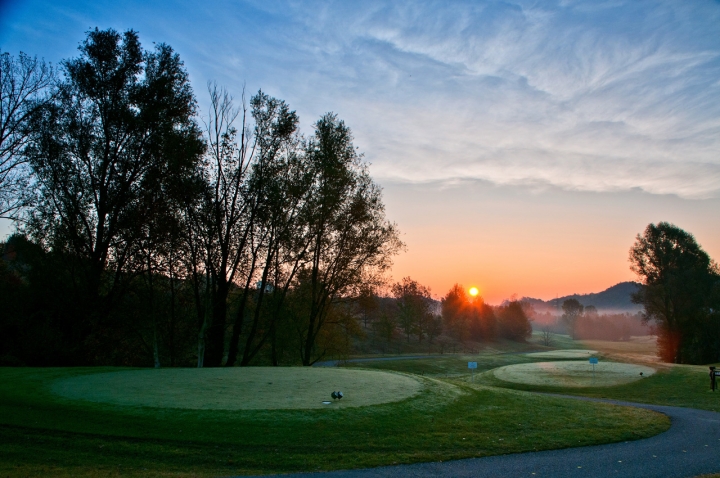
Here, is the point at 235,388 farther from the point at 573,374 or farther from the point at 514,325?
the point at 514,325

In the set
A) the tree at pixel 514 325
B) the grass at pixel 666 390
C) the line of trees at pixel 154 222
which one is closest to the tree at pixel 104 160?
the line of trees at pixel 154 222

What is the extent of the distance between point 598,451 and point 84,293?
96.1ft

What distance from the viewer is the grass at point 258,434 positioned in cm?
1009

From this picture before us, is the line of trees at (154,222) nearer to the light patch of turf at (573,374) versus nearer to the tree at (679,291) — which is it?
the light patch of turf at (573,374)

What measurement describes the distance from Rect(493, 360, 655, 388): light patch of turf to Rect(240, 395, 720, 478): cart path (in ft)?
66.0

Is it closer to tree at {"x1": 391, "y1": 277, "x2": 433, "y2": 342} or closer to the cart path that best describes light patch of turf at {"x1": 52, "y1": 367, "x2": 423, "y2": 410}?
the cart path

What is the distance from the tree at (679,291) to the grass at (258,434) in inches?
2087

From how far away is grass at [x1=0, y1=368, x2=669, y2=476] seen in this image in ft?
33.1

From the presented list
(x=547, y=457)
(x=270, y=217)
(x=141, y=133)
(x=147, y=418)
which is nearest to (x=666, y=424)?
(x=547, y=457)

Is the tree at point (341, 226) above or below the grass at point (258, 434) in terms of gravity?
above

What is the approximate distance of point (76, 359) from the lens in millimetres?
27312

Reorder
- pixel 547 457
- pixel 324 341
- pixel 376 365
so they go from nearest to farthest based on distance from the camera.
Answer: pixel 547 457
pixel 324 341
pixel 376 365

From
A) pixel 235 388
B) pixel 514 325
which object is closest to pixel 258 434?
pixel 235 388

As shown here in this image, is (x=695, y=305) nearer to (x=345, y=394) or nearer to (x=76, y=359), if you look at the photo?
(x=345, y=394)
